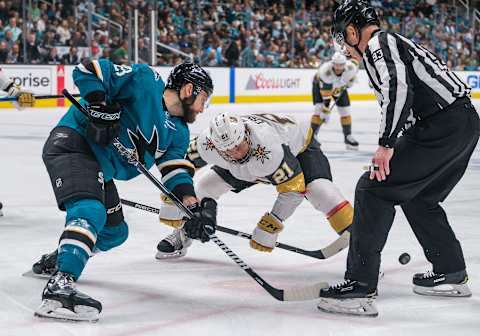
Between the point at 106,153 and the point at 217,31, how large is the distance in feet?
44.5

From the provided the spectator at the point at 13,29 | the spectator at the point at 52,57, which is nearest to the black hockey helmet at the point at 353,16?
the spectator at the point at 13,29

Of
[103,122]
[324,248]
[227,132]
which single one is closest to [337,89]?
[324,248]

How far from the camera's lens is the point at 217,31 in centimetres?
1644

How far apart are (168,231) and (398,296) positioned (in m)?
1.65

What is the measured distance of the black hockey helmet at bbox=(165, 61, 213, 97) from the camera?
10.5 ft

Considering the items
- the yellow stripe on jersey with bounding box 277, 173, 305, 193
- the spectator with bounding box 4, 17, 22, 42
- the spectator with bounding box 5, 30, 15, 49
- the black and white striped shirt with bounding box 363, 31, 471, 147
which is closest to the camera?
the black and white striped shirt with bounding box 363, 31, 471, 147

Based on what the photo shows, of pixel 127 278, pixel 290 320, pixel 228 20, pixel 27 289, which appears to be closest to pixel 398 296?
pixel 290 320

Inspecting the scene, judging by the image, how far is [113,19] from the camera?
1438cm

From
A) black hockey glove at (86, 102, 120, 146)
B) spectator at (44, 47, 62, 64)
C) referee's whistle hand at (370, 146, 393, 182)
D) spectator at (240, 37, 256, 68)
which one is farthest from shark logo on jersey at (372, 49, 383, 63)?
spectator at (240, 37, 256, 68)

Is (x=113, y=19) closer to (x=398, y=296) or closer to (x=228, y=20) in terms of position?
(x=228, y=20)

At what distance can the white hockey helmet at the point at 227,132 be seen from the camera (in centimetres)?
329

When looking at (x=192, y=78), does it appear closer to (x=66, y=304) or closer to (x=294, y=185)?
(x=294, y=185)

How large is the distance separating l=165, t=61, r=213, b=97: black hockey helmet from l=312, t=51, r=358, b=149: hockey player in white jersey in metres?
5.96

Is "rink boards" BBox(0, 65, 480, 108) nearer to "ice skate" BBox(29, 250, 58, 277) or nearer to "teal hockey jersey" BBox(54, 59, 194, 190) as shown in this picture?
"ice skate" BBox(29, 250, 58, 277)
